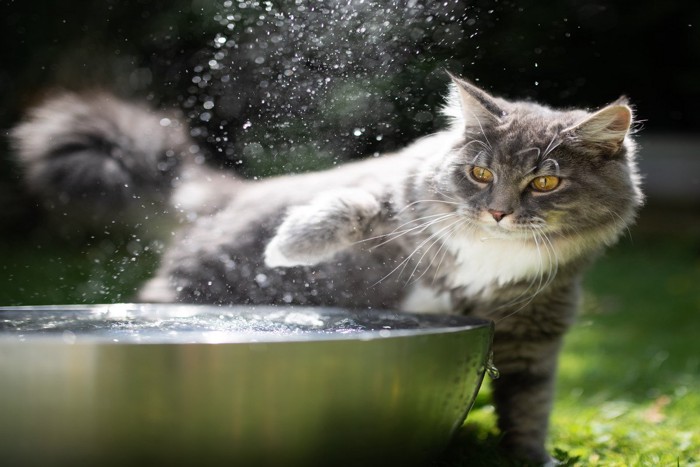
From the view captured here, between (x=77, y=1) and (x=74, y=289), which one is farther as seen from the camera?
(x=77, y=1)

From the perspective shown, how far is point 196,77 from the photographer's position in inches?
107

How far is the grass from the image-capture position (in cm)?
175

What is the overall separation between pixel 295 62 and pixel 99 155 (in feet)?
1.95

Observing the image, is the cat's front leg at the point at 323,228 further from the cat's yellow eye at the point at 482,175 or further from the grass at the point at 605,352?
the grass at the point at 605,352

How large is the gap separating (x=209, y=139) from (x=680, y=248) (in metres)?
3.70

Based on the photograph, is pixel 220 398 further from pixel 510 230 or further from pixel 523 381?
pixel 523 381

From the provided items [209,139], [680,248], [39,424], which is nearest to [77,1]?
[209,139]

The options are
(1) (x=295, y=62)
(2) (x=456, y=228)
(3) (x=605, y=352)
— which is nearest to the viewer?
(2) (x=456, y=228)

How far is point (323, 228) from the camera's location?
1.71m

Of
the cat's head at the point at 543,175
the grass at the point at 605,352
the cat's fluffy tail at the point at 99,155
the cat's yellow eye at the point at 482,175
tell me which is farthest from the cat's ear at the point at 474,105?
the cat's fluffy tail at the point at 99,155

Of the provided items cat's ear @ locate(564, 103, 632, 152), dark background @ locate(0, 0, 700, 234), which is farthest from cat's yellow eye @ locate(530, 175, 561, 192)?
dark background @ locate(0, 0, 700, 234)

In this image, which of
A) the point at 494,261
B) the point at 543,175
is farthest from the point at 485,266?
the point at 543,175

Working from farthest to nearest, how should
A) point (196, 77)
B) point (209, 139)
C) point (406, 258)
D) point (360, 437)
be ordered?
1. point (196, 77)
2. point (209, 139)
3. point (406, 258)
4. point (360, 437)

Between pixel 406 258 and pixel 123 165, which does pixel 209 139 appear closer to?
pixel 123 165
